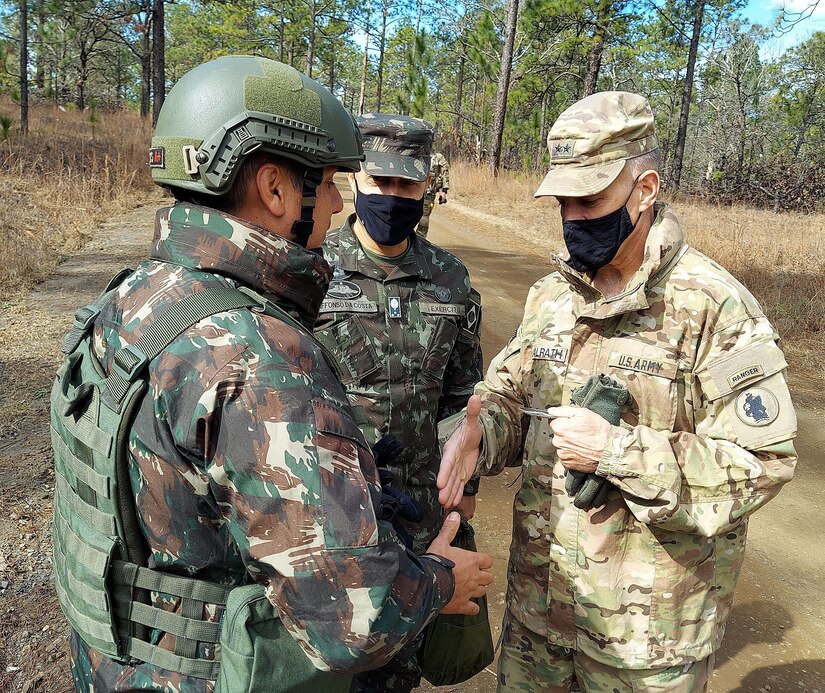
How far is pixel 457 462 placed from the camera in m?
1.98

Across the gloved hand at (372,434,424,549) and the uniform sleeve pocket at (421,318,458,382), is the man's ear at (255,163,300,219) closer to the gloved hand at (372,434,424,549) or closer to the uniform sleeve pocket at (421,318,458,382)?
the gloved hand at (372,434,424,549)

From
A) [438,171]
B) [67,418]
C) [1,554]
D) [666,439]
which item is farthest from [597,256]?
[438,171]

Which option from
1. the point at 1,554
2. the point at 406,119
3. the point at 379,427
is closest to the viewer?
the point at 379,427

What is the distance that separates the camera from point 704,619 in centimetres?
179

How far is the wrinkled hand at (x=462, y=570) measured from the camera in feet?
4.68

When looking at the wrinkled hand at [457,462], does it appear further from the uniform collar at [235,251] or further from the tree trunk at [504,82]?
the tree trunk at [504,82]

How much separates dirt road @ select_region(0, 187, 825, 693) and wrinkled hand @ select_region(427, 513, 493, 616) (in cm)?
156

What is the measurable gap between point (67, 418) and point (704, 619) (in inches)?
64.7

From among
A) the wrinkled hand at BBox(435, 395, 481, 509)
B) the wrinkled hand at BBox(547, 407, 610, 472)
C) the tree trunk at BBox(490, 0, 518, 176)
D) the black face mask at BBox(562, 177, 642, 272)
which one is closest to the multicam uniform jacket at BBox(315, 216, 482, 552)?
the wrinkled hand at BBox(435, 395, 481, 509)

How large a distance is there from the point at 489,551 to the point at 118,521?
279cm

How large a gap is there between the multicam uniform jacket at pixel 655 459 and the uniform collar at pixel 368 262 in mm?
658

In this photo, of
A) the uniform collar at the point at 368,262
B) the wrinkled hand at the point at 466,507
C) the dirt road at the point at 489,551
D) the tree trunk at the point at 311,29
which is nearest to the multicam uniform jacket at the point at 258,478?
the wrinkled hand at the point at 466,507

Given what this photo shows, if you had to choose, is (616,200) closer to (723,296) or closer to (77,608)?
(723,296)

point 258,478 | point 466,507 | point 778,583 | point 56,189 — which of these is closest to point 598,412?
point 466,507
